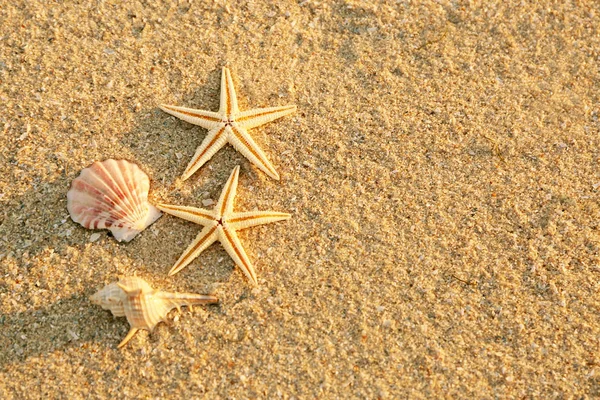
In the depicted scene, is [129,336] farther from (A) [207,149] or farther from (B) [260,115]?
(B) [260,115]

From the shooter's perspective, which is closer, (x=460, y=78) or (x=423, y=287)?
(x=423, y=287)

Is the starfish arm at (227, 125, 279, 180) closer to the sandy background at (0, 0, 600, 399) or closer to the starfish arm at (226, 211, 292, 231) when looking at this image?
the sandy background at (0, 0, 600, 399)

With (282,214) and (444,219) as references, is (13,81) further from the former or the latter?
(444,219)

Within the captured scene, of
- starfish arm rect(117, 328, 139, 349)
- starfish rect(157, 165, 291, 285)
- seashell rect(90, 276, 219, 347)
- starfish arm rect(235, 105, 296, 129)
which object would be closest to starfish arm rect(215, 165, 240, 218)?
starfish rect(157, 165, 291, 285)

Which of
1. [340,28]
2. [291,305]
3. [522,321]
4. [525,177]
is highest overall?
[340,28]

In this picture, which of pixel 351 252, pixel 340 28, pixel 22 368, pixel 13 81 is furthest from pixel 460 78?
pixel 22 368

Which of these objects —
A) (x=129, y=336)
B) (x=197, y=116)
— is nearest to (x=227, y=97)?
(x=197, y=116)

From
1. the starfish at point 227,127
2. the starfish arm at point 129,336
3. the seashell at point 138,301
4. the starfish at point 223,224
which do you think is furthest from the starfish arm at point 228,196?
the starfish arm at point 129,336

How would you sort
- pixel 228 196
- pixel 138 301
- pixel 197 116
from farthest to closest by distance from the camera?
pixel 197 116 → pixel 228 196 → pixel 138 301
